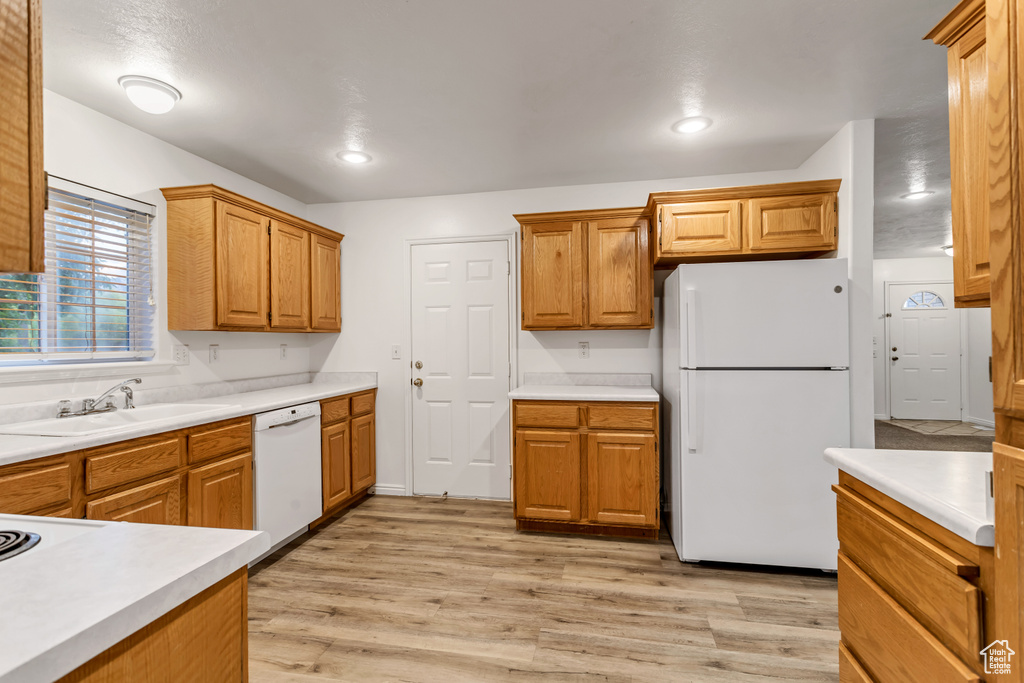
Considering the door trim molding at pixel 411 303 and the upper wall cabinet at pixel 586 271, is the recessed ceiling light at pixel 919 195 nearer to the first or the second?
the upper wall cabinet at pixel 586 271

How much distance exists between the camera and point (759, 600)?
93.3 inches

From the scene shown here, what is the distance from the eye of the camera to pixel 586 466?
3117 millimetres

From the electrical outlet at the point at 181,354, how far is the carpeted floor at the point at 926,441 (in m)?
6.29

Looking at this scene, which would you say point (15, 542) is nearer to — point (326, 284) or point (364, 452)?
point (364, 452)

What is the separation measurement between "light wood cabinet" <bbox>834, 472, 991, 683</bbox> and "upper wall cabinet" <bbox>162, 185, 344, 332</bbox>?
3.12 m

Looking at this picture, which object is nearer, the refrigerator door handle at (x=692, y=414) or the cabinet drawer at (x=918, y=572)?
the cabinet drawer at (x=918, y=572)

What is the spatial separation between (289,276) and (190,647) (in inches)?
121

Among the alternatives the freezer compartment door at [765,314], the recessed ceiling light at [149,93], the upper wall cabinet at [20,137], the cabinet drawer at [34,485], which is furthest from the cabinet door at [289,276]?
the upper wall cabinet at [20,137]

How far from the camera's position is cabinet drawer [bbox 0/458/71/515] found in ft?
5.25

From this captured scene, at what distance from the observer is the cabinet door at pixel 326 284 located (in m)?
3.72

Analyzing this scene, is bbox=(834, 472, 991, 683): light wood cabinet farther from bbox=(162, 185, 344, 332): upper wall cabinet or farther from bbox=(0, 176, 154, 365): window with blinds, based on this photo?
bbox=(0, 176, 154, 365): window with blinds

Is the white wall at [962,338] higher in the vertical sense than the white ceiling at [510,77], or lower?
lower

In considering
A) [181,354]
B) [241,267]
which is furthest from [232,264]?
[181,354]

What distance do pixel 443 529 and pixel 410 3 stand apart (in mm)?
2950
